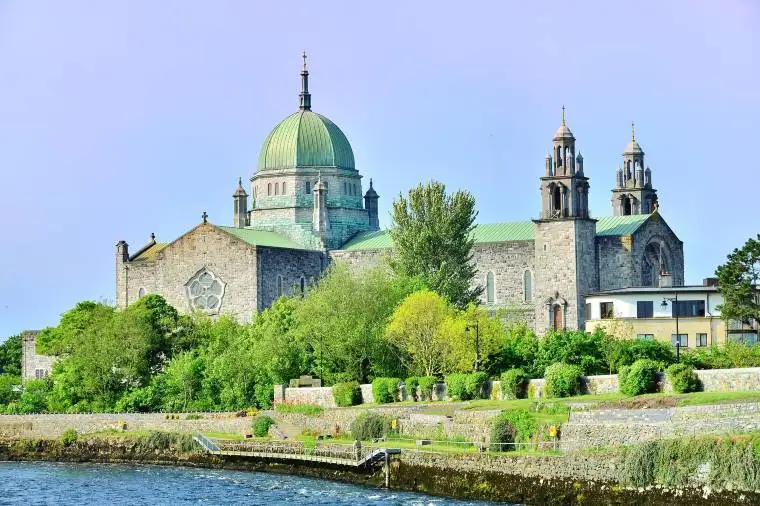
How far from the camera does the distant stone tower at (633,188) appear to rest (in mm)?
111250

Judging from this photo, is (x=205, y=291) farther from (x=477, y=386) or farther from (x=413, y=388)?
(x=477, y=386)

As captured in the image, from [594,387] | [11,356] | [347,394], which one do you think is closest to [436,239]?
[347,394]

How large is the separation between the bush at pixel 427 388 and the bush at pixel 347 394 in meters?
3.67

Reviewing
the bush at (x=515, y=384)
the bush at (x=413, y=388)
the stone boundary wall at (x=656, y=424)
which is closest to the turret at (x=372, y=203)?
the bush at (x=413, y=388)

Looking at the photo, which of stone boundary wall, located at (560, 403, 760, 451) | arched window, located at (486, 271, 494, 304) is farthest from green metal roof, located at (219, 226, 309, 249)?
stone boundary wall, located at (560, 403, 760, 451)

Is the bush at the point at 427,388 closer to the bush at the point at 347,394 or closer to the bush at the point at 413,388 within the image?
the bush at the point at 413,388

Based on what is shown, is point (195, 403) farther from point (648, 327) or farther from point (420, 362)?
point (648, 327)

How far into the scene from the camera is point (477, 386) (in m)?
77.1

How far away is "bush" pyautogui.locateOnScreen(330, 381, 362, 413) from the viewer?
81562 millimetres

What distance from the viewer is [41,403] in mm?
99688

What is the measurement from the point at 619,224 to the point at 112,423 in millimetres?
33455

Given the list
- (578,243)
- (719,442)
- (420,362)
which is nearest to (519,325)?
(578,243)

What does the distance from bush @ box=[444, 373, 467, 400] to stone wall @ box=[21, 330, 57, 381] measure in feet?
153

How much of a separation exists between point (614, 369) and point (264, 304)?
36.0 metres
